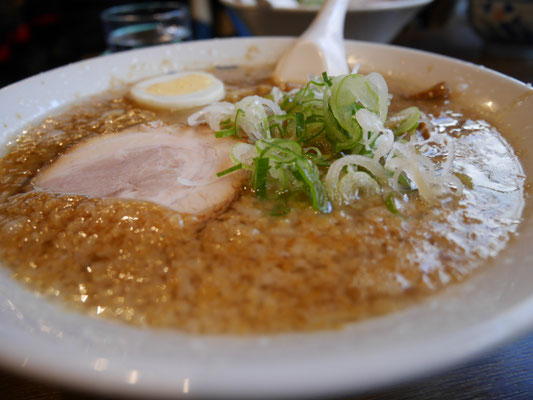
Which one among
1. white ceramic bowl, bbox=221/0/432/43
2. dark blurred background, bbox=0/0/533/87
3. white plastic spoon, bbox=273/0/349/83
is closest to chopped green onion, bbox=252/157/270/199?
white plastic spoon, bbox=273/0/349/83

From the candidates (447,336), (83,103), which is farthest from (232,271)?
(83,103)

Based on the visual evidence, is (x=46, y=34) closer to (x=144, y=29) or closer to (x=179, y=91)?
(x=144, y=29)

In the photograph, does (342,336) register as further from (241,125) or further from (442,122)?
(442,122)

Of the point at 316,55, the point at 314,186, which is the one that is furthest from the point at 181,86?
the point at 314,186

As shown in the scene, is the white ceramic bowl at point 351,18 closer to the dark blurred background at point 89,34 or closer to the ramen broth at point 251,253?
the dark blurred background at point 89,34

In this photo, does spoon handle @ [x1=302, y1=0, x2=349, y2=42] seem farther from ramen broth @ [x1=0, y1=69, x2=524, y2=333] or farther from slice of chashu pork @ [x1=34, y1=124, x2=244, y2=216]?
ramen broth @ [x1=0, y1=69, x2=524, y2=333]

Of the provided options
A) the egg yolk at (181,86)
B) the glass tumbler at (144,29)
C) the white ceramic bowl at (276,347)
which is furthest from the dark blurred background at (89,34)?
the white ceramic bowl at (276,347)
